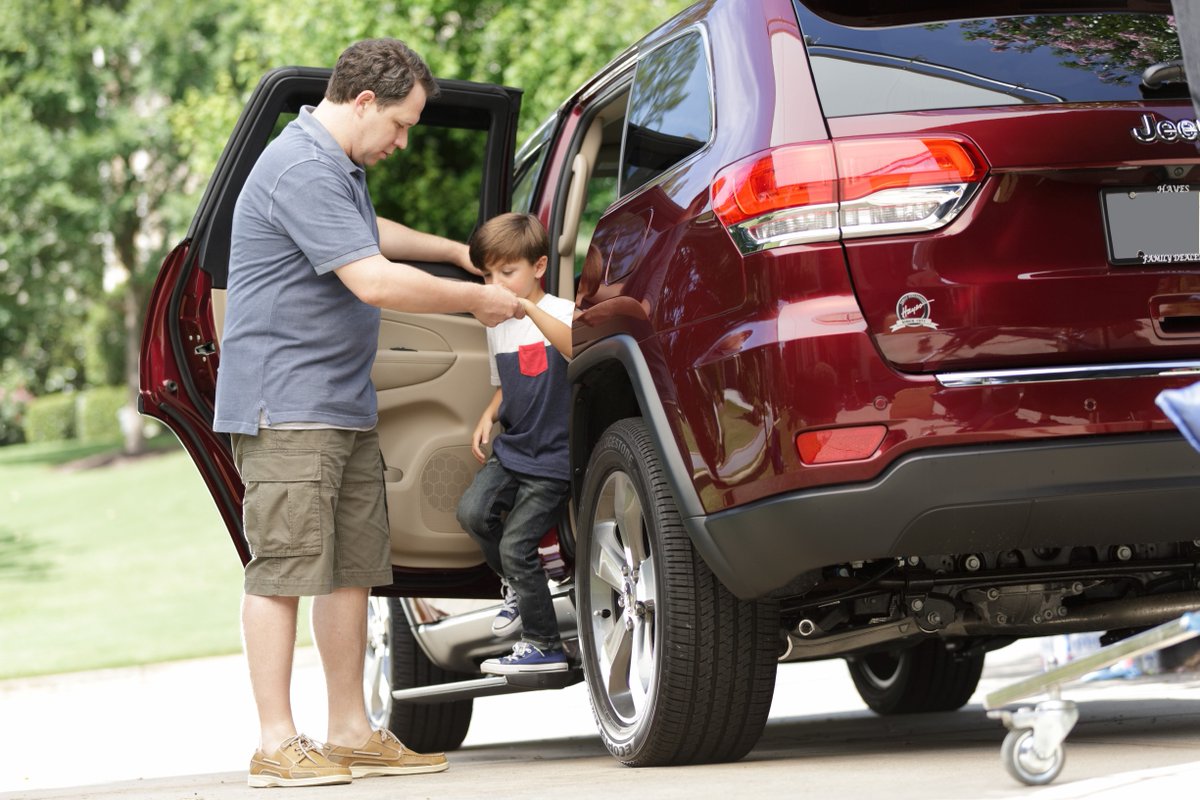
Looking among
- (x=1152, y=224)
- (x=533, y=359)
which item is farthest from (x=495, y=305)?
(x=1152, y=224)

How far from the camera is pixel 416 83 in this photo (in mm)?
4645

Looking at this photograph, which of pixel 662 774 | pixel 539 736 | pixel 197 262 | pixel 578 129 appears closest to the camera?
pixel 662 774

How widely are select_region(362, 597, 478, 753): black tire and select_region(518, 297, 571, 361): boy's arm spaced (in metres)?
1.62

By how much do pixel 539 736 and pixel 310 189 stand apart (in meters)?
3.57

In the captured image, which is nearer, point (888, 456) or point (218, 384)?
point (888, 456)

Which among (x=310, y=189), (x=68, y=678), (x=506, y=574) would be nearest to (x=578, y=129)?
(x=310, y=189)

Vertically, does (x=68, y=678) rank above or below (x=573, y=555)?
below

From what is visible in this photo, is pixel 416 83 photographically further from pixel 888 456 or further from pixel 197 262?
pixel 888 456

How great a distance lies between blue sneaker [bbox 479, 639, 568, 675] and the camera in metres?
4.84

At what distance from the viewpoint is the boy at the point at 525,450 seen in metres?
4.89

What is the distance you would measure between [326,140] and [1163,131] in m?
2.28

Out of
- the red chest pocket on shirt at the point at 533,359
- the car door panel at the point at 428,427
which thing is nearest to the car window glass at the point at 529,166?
the car door panel at the point at 428,427

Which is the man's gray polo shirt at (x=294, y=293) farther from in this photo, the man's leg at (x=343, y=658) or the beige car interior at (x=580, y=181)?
the beige car interior at (x=580, y=181)

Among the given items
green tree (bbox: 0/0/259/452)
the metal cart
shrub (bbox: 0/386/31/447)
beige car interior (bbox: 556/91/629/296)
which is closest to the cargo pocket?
beige car interior (bbox: 556/91/629/296)
